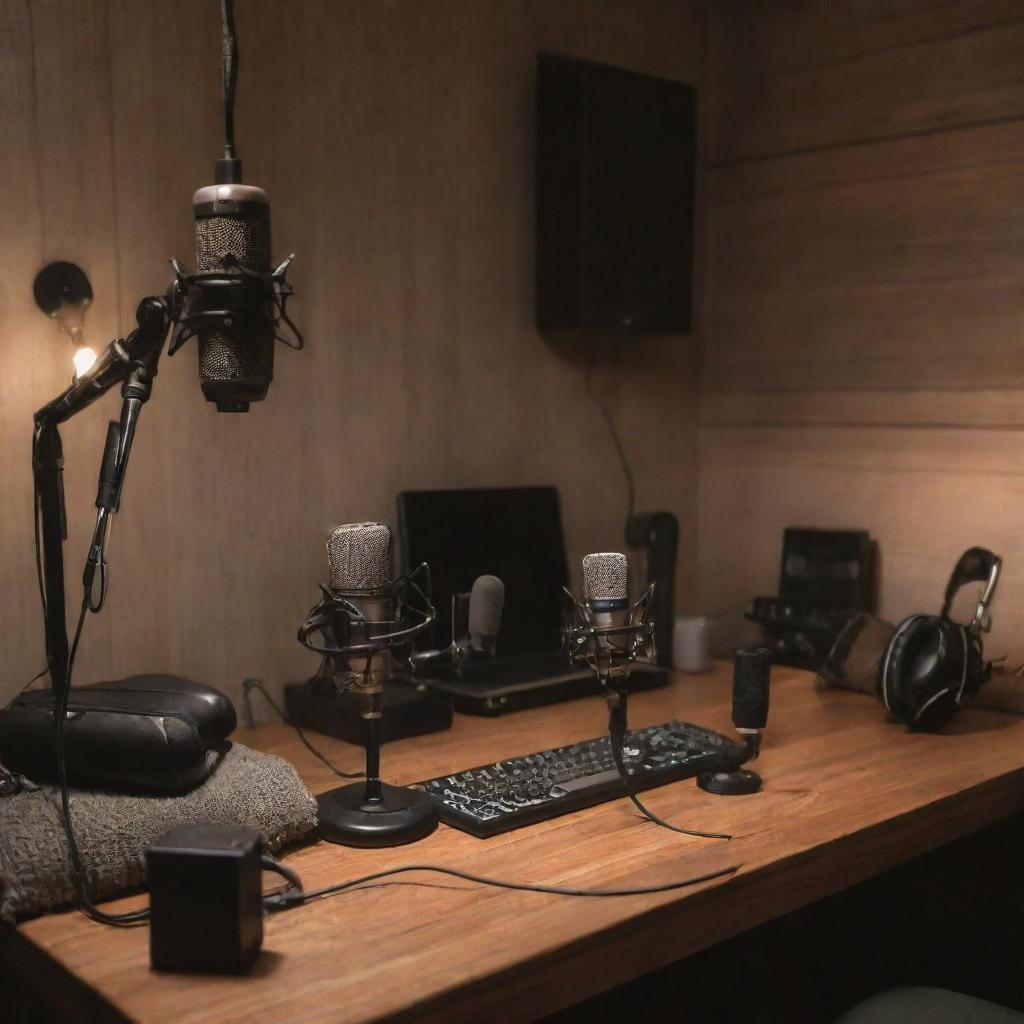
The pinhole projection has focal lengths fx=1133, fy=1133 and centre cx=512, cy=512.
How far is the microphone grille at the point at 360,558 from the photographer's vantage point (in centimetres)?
135

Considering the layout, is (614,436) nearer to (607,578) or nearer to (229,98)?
(607,578)

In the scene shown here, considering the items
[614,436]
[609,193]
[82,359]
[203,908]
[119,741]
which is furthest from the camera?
[614,436]

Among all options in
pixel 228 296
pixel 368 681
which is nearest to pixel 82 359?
pixel 228 296

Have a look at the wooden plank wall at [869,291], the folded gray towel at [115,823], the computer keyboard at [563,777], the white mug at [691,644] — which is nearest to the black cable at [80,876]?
the folded gray towel at [115,823]

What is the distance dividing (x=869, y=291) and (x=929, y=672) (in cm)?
88

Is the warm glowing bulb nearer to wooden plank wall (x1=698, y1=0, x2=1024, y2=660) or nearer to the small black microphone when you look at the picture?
the small black microphone

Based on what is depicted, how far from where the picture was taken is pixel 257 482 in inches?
73.6

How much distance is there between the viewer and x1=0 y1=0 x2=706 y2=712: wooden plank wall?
1620mm

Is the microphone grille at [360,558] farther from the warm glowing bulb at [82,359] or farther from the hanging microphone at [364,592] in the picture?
the warm glowing bulb at [82,359]

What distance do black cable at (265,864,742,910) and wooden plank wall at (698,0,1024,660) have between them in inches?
45.4

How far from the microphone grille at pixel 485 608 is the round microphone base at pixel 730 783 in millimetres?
388

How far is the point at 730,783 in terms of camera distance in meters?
1.50

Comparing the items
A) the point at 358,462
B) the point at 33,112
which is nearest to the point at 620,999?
the point at 358,462

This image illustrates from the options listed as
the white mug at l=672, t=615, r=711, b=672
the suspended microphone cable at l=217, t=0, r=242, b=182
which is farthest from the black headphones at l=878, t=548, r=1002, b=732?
the suspended microphone cable at l=217, t=0, r=242, b=182
